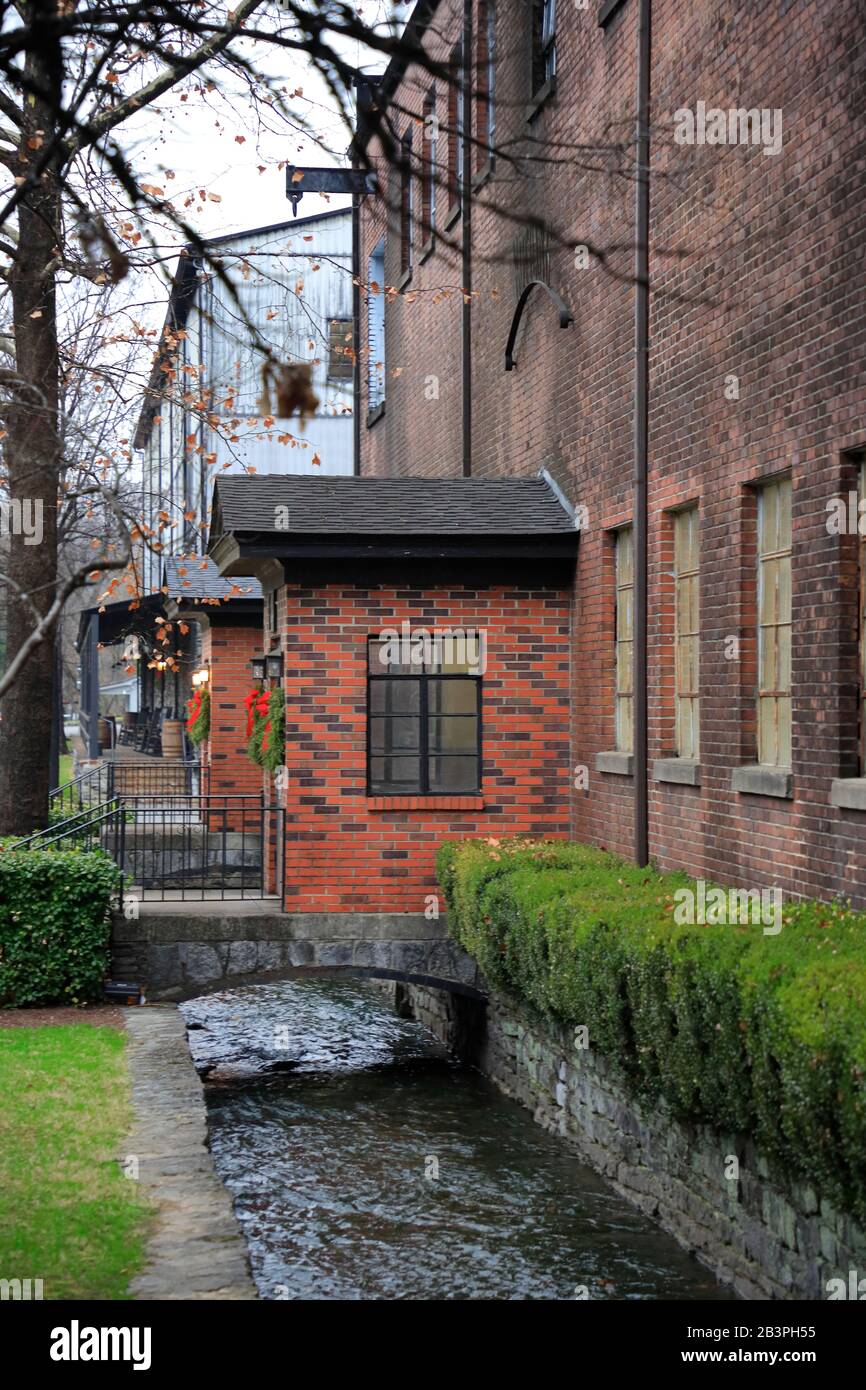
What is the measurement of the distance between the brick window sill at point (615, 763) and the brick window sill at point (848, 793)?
12.1ft

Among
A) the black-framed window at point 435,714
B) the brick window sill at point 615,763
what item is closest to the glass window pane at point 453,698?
the black-framed window at point 435,714

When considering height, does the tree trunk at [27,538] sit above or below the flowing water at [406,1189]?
above

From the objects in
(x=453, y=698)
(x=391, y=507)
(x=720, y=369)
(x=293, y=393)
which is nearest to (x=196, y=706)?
(x=453, y=698)

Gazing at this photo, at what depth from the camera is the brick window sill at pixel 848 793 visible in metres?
8.32

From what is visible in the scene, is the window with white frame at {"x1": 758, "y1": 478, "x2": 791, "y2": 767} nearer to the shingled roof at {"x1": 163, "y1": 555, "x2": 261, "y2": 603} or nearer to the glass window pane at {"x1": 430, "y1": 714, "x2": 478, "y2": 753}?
the glass window pane at {"x1": 430, "y1": 714, "x2": 478, "y2": 753}

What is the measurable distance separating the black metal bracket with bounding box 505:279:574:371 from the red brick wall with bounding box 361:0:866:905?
0.37 feet

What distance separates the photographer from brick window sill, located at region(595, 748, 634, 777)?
486 inches

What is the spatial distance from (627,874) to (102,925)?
4.39m

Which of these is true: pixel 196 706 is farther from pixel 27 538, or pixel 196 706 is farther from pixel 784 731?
pixel 784 731

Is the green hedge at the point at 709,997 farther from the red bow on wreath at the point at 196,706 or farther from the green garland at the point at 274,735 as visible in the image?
the red bow on wreath at the point at 196,706

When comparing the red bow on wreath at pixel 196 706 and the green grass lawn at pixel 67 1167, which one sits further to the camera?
the red bow on wreath at pixel 196 706

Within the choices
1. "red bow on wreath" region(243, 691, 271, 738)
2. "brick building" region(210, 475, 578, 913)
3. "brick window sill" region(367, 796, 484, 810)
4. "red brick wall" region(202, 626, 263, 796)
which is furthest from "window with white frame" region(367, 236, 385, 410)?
"brick window sill" region(367, 796, 484, 810)

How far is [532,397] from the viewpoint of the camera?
51.7 ft
